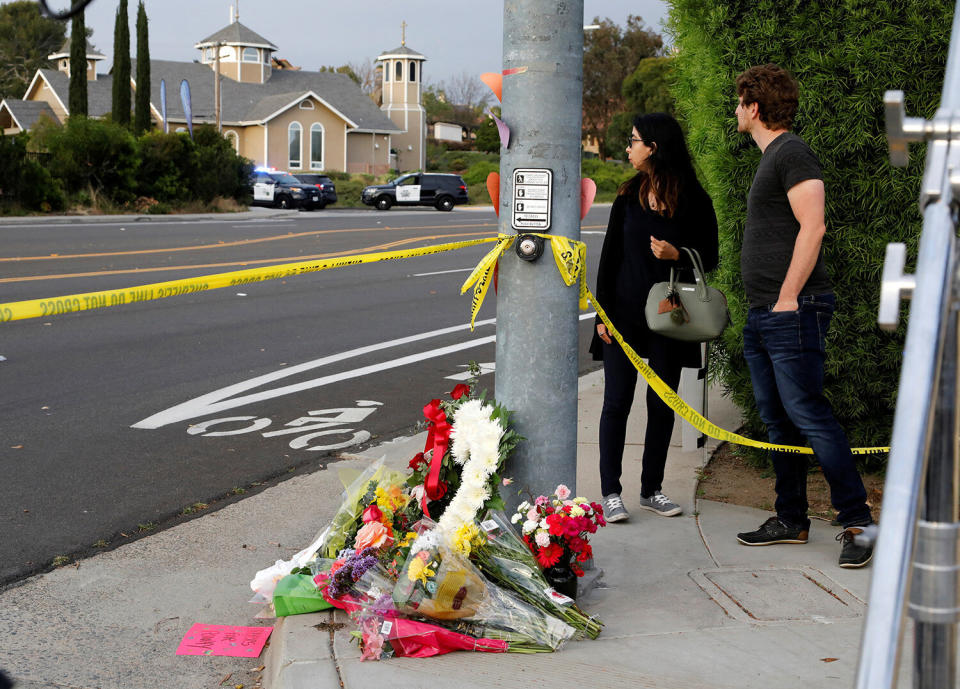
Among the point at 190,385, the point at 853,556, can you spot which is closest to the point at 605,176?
the point at 190,385

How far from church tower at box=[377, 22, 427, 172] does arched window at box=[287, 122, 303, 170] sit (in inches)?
438

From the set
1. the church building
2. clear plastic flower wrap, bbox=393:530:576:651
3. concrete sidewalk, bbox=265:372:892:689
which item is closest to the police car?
the church building

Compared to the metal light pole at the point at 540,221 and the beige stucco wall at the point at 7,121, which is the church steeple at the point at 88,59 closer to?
the beige stucco wall at the point at 7,121

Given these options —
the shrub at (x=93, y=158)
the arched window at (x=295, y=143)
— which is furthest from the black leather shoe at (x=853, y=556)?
the arched window at (x=295, y=143)

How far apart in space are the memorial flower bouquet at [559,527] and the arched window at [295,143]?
61892 mm

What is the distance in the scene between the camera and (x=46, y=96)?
65.4 m

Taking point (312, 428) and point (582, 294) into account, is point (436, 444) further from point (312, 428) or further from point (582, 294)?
point (312, 428)

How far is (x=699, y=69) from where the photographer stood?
554cm

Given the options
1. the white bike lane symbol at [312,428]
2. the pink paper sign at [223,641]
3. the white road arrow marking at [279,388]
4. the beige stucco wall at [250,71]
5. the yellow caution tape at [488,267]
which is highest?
the beige stucco wall at [250,71]

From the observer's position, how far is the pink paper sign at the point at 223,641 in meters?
3.75

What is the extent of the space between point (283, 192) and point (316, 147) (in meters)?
23.1

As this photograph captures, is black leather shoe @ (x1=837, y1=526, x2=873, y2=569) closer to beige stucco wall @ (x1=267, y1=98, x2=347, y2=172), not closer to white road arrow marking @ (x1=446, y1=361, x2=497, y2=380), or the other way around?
white road arrow marking @ (x1=446, y1=361, x2=497, y2=380)

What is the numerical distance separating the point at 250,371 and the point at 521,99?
5465mm

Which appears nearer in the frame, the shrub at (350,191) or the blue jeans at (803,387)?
the blue jeans at (803,387)
